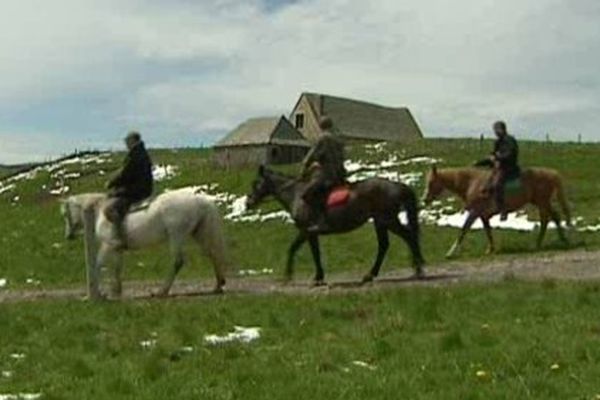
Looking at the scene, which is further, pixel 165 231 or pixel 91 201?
pixel 91 201

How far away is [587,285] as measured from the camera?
16375 mm

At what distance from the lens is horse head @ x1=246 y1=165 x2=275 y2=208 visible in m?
21.4

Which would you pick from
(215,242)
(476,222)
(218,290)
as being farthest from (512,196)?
(218,290)

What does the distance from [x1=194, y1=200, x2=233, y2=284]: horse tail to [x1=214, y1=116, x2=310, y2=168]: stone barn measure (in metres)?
63.3

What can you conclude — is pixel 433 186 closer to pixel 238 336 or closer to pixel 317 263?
pixel 317 263

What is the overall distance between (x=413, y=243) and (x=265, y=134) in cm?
6790

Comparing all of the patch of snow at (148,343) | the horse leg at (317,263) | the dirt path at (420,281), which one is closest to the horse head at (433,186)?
the dirt path at (420,281)

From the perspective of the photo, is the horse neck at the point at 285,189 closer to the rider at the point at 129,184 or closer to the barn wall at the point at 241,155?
the rider at the point at 129,184

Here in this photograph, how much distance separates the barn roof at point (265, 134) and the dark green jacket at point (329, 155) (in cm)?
6583

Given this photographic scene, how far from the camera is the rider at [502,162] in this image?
2641cm

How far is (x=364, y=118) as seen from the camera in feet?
367

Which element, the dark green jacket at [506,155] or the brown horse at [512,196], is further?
the brown horse at [512,196]

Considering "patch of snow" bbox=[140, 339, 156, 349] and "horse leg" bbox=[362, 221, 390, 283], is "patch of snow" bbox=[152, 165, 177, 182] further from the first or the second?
"patch of snow" bbox=[140, 339, 156, 349]

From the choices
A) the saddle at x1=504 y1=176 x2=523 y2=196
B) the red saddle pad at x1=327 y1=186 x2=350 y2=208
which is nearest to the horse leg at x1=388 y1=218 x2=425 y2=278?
the red saddle pad at x1=327 y1=186 x2=350 y2=208
